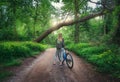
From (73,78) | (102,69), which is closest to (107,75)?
(102,69)

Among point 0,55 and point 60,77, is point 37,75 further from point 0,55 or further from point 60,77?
point 0,55

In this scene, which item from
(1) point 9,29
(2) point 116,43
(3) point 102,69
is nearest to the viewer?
(3) point 102,69

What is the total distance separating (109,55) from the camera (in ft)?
34.3

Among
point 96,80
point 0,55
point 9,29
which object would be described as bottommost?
point 96,80

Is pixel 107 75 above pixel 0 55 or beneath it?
beneath

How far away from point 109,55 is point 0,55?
7116 mm

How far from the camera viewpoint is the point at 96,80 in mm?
7543

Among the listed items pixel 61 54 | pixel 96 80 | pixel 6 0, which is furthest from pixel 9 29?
pixel 96 80

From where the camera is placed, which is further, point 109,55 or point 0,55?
point 0,55

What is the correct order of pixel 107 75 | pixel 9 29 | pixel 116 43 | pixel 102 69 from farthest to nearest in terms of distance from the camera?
pixel 9 29
pixel 116 43
pixel 102 69
pixel 107 75

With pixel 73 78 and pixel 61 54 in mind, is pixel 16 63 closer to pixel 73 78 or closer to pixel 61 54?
pixel 61 54

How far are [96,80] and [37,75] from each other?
9.42 ft

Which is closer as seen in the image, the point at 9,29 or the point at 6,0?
the point at 6,0

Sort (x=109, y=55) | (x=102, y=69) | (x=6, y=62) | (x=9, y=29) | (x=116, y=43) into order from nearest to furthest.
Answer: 1. (x=102, y=69)
2. (x=109, y=55)
3. (x=6, y=62)
4. (x=116, y=43)
5. (x=9, y=29)
